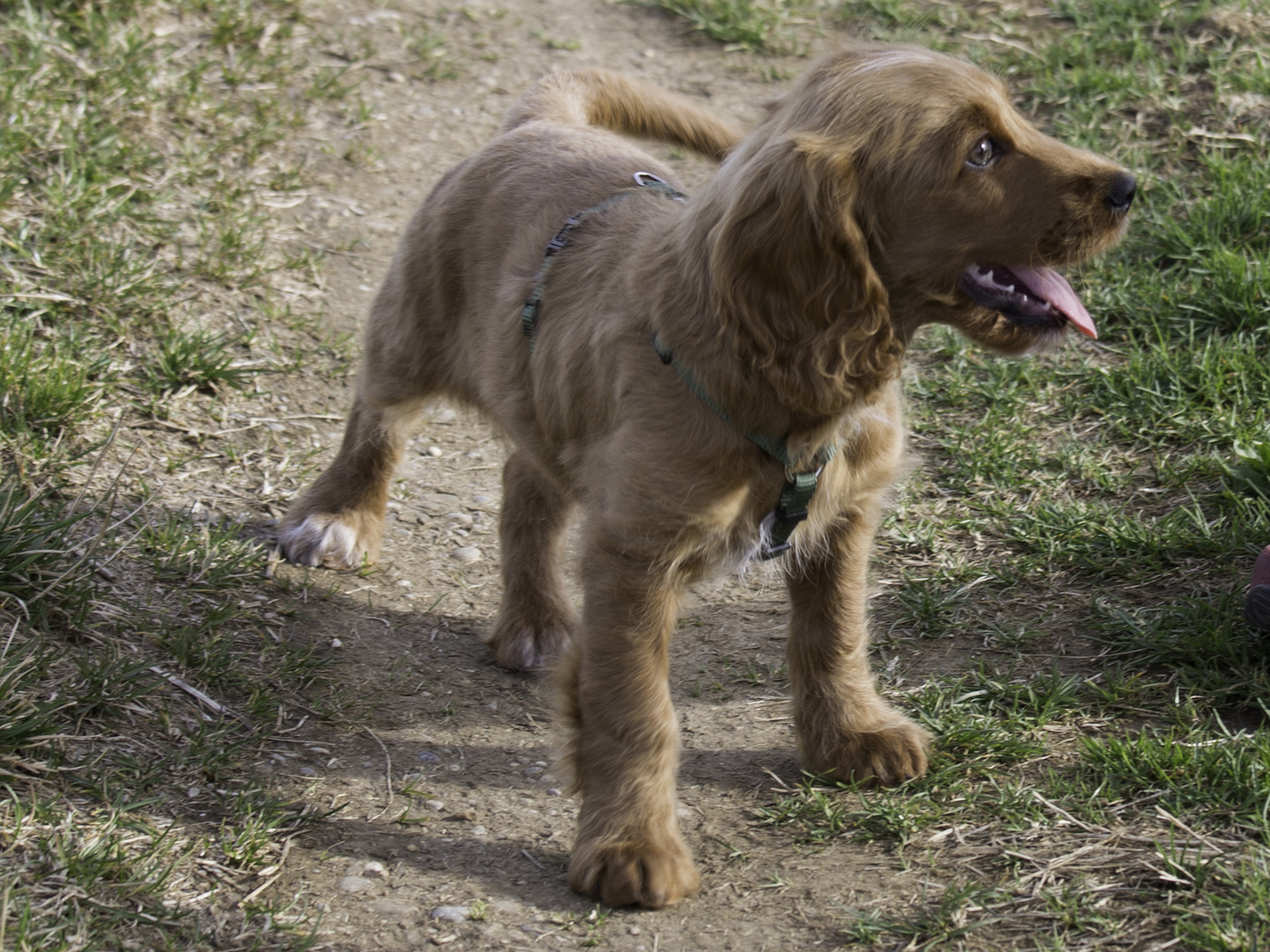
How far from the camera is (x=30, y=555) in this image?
3537mm

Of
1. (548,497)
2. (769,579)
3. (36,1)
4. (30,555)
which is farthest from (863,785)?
(36,1)

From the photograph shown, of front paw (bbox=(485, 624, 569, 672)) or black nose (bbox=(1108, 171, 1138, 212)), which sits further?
front paw (bbox=(485, 624, 569, 672))

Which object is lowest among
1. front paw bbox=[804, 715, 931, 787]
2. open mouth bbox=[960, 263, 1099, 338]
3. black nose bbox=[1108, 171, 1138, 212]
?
front paw bbox=[804, 715, 931, 787]

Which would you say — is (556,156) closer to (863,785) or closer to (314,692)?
(314,692)

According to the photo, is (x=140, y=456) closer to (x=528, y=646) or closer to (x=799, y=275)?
(x=528, y=646)

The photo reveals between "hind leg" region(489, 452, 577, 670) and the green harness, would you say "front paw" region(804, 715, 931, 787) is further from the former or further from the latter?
"hind leg" region(489, 452, 577, 670)

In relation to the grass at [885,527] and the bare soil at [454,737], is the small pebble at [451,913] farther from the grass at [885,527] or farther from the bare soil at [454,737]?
the grass at [885,527]

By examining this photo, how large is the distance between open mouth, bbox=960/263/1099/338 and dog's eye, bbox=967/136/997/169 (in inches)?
9.1

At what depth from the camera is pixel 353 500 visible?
14.9 ft

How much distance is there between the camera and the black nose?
293cm

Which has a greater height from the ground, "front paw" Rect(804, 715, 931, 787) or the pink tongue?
the pink tongue

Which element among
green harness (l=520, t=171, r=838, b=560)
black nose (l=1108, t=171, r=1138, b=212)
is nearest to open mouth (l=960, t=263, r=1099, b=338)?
black nose (l=1108, t=171, r=1138, b=212)

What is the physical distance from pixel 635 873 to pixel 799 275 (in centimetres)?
144

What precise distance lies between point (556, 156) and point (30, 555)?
1.93 meters
